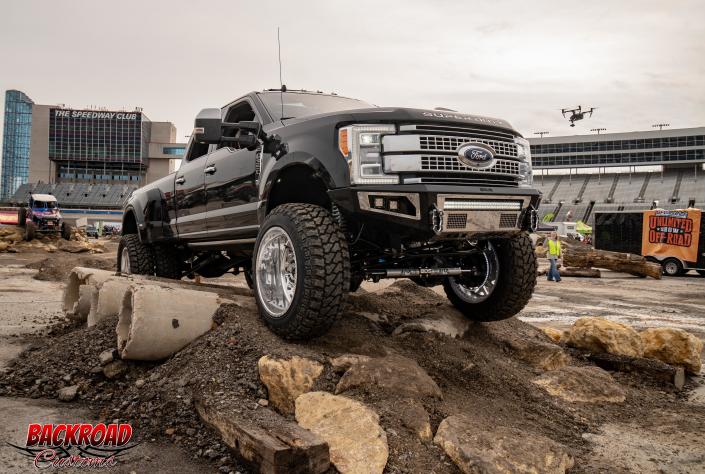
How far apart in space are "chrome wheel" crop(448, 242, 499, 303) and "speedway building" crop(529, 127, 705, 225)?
215 feet

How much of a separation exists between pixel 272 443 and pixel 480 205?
1986mm

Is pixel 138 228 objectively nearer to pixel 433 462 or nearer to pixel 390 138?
pixel 390 138

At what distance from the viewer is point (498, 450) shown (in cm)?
284

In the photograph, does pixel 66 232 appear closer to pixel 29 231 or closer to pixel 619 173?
pixel 29 231

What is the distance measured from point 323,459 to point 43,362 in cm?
282

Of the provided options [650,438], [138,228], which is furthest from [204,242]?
[650,438]

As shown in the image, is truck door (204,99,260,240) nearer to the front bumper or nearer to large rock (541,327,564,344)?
the front bumper

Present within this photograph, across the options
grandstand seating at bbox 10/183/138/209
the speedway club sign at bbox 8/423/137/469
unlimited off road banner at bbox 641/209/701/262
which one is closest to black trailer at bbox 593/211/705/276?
unlimited off road banner at bbox 641/209/701/262

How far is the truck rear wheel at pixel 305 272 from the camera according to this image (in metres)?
3.48

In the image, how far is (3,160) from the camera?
14038 centimetres

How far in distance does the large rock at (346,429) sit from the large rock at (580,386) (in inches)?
68.6

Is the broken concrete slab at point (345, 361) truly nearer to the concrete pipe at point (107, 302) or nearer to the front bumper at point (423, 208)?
the front bumper at point (423, 208)

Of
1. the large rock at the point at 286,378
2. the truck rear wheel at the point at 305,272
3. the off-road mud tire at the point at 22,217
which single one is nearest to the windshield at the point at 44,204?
the off-road mud tire at the point at 22,217

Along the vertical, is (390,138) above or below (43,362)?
above
